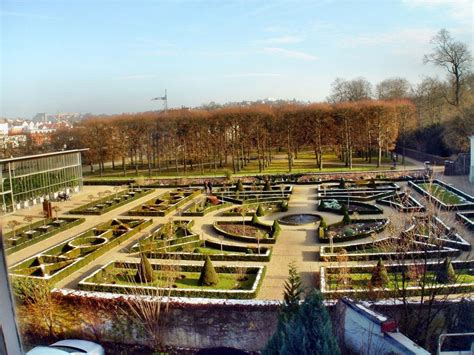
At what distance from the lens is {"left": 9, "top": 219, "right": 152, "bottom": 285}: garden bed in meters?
14.1

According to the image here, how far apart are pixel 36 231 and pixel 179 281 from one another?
31.0 ft

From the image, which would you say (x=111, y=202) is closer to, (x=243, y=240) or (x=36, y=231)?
(x=36, y=231)

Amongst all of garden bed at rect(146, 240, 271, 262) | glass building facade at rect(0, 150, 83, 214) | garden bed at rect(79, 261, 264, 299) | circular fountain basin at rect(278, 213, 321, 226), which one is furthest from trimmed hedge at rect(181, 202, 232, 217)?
glass building facade at rect(0, 150, 83, 214)

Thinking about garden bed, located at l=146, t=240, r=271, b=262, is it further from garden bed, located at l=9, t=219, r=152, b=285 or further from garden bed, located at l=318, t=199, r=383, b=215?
garden bed, located at l=318, t=199, r=383, b=215

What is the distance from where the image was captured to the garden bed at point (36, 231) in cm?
1783

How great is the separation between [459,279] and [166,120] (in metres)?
27.4

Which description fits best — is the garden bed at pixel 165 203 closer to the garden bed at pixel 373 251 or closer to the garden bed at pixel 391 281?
the garden bed at pixel 373 251

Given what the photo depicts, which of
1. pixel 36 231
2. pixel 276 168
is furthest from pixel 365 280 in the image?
pixel 276 168

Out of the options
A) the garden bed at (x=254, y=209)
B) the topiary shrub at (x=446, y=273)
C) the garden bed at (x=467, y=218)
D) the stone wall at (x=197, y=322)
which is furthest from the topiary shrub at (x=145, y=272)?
the garden bed at (x=467, y=218)

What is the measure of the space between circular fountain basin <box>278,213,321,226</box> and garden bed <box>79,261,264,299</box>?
575 centimetres

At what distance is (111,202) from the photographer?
1001 inches

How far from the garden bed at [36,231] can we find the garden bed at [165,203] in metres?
2.82

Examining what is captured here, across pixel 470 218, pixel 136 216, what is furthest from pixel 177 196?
pixel 470 218

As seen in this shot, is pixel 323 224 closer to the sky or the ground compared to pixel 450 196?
closer to the ground
